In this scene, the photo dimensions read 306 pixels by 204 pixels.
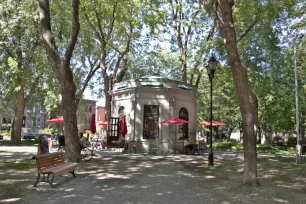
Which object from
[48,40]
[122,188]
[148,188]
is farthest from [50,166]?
[48,40]

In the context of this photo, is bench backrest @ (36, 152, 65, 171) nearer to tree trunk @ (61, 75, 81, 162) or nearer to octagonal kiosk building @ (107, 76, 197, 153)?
tree trunk @ (61, 75, 81, 162)

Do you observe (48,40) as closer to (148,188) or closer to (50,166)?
(50,166)

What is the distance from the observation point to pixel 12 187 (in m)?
7.77

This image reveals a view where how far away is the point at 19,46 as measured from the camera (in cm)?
2534

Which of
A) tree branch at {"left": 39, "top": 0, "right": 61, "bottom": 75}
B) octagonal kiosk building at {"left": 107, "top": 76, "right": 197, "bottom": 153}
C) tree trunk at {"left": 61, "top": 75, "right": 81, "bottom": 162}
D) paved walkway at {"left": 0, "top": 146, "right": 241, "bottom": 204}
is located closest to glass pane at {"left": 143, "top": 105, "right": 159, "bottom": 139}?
octagonal kiosk building at {"left": 107, "top": 76, "right": 197, "bottom": 153}

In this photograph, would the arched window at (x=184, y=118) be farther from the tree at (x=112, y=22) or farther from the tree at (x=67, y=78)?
the tree at (x=67, y=78)

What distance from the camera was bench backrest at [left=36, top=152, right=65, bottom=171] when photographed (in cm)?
754

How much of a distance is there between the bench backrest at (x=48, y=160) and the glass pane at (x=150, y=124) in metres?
10.4

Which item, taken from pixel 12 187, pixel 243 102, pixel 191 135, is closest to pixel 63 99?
pixel 12 187

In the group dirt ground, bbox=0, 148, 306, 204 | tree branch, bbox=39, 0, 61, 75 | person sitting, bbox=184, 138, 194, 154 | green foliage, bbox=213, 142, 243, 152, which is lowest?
green foliage, bbox=213, 142, 243, 152

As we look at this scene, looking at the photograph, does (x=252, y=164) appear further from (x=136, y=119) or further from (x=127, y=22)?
(x=127, y=22)

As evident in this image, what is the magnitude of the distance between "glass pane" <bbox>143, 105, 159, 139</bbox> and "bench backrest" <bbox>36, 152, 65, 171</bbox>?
10.4 metres

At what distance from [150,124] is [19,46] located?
1516cm

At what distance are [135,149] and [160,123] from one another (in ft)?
8.31
